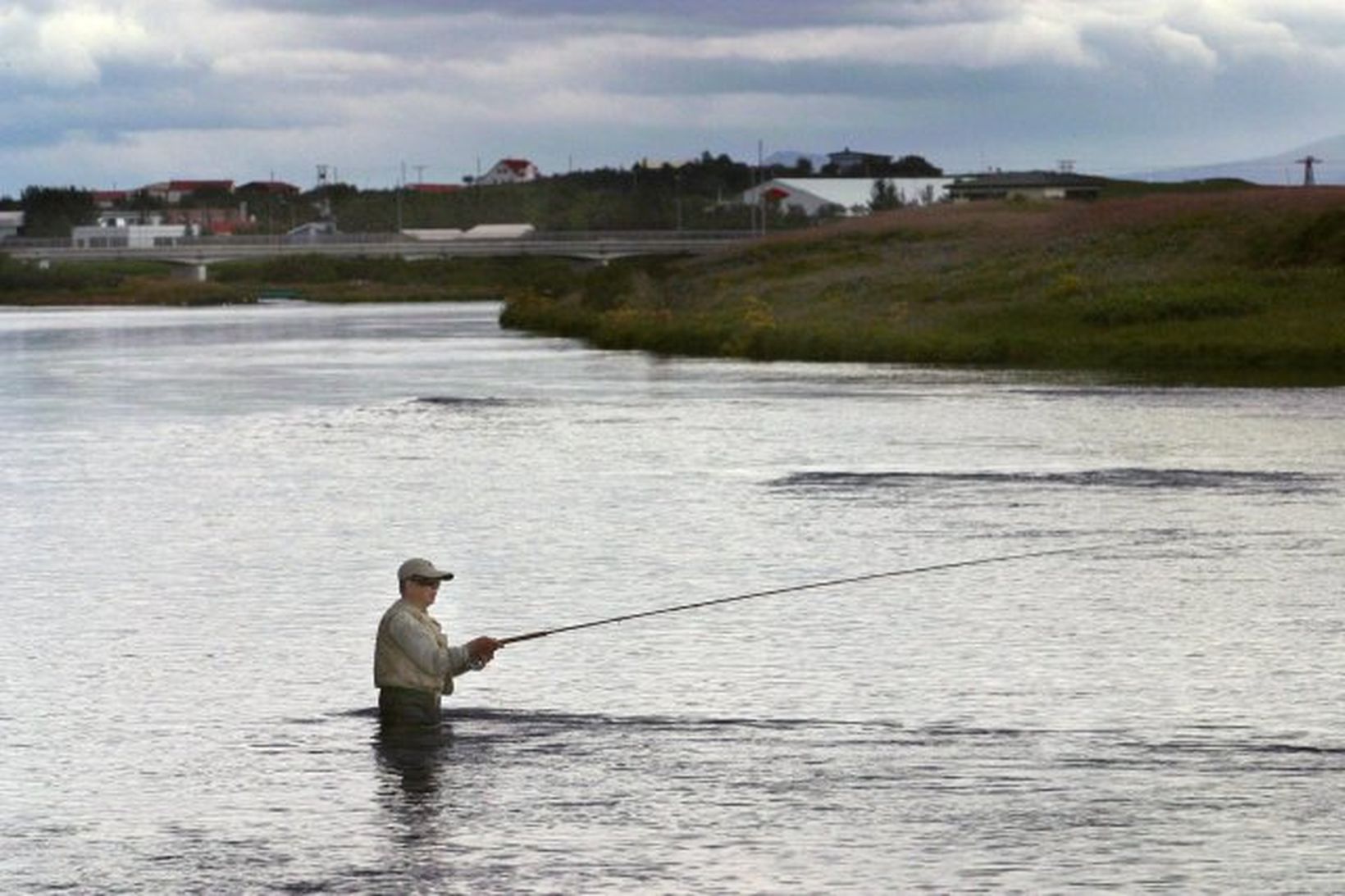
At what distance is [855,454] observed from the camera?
37.4m

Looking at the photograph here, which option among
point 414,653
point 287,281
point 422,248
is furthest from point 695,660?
point 287,281

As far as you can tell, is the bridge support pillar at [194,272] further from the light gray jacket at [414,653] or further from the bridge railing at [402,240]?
the light gray jacket at [414,653]

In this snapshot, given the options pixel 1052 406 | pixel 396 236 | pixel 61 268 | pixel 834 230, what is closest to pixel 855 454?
pixel 1052 406

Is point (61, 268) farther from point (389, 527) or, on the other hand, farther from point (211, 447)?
point (389, 527)

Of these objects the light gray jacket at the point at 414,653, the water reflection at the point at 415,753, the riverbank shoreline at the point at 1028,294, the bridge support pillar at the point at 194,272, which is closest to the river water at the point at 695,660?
the water reflection at the point at 415,753

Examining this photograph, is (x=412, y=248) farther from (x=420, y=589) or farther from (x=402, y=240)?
(x=420, y=589)

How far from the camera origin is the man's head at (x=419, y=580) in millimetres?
15375

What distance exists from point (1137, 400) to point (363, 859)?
3497 centimetres

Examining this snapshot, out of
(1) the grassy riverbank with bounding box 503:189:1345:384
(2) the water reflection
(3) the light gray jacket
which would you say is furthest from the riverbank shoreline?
(3) the light gray jacket

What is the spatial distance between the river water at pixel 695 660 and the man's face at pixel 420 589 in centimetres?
93

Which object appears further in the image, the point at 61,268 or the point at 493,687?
the point at 61,268

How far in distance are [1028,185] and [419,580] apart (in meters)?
167

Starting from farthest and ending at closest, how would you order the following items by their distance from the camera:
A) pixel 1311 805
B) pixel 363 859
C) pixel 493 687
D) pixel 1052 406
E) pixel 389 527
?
pixel 1052 406
pixel 389 527
pixel 493 687
pixel 1311 805
pixel 363 859

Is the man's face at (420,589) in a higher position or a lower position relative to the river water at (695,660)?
higher
